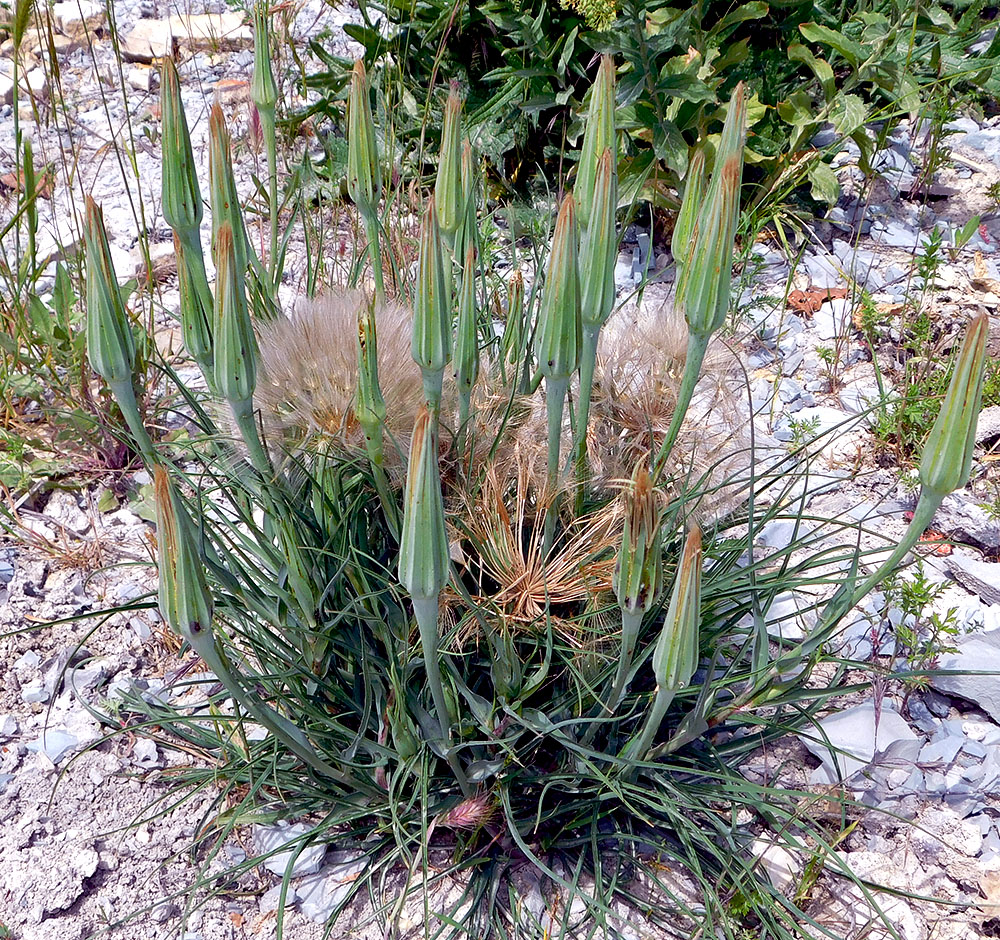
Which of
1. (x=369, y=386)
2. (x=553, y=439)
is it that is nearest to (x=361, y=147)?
(x=369, y=386)

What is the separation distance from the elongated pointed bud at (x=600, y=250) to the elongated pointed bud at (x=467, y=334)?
8.1 inches

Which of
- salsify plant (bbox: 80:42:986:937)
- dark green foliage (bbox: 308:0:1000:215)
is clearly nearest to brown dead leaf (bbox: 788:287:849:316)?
dark green foliage (bbox: 308:0:1000:215)

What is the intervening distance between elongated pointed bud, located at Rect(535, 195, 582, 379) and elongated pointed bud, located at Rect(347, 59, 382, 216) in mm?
568

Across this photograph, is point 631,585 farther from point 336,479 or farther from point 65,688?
point 65,688

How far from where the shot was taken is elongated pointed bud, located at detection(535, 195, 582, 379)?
4.58ft

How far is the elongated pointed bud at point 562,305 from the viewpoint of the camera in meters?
1.40

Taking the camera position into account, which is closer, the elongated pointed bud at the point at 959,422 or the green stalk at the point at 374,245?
the elongated pointed bud at the point at 959,422

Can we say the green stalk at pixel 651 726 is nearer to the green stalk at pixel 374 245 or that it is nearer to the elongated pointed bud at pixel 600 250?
the elongated pointed bud at pixel 600 250

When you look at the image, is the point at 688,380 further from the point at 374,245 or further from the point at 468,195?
the point at 374,245

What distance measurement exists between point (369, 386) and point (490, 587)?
68 centimetres

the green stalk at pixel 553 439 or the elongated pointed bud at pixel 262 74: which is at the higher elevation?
the elongated pointed bud at pixel 262 74

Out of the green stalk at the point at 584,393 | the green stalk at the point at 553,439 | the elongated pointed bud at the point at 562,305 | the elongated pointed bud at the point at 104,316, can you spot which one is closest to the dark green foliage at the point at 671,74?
the green stalk at the point at 584,393

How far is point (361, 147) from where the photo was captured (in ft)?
6.07

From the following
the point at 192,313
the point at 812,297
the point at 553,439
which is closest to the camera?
the point at 192,313
